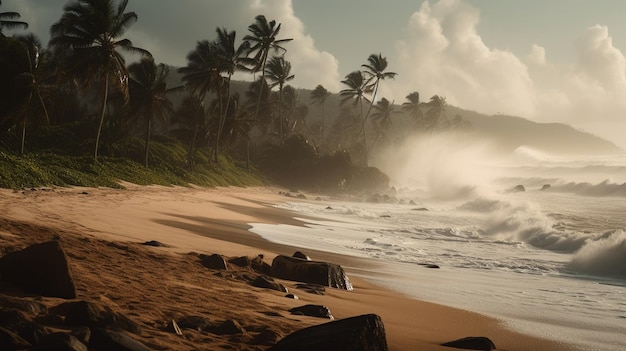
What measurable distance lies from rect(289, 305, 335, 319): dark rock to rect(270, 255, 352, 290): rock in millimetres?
2215

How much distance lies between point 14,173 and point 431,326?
16.9 metres

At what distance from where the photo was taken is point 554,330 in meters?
6.75

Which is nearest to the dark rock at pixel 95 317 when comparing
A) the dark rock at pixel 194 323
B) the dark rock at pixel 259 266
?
the dark rock at pixel 194 323

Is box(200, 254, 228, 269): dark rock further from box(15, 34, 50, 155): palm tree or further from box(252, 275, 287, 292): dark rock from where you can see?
box(15, 34, 50, 155): palm tree

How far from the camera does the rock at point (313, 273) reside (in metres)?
8.57

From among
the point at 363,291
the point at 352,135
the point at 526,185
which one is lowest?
the point at 363,291

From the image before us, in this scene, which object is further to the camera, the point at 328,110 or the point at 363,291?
the point at 328,110

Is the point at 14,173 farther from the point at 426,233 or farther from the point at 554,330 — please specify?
the point at 554,330

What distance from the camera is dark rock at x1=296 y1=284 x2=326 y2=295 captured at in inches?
307

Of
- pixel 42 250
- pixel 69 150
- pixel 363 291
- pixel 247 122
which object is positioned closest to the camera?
pixel 42 250

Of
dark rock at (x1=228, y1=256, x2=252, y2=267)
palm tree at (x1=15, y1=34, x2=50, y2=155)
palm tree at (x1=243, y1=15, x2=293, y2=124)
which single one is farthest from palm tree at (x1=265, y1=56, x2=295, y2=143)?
dark rock at (x1=228, y1=256, x2=252, y2=267)

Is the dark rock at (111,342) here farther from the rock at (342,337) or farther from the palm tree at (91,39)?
the palm tree at (91,39)

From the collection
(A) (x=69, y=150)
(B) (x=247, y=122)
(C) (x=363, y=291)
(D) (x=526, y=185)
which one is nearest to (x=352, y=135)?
(D) (x=526, y=185)

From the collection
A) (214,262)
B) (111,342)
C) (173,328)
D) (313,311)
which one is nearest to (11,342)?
(111,342)
